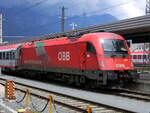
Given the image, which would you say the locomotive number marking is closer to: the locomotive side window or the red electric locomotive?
the red electric locomotive

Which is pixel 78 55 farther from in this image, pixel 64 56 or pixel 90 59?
pixel 64 56

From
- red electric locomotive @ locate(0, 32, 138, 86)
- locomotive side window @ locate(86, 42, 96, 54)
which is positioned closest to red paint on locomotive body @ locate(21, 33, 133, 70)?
red electric locomotive @ locate(0, 32, 138, 86)

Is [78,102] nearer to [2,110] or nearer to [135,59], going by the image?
[2,110]

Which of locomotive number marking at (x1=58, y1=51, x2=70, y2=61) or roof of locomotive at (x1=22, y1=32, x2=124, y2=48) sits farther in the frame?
locomotive number marking at (x1=58, y1=51, x2=70, y2=61)

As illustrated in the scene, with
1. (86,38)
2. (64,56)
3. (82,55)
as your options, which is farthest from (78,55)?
(64,56)

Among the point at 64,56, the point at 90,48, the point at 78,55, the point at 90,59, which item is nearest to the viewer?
the point at 90,59

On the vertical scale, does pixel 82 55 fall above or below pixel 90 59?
above

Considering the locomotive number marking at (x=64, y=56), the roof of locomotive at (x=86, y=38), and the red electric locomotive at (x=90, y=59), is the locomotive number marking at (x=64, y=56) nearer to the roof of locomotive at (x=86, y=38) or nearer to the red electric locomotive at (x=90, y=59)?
the red electric locomotive at (x=90, y=59)

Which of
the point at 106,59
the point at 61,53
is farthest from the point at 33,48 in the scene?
the point at 106,59

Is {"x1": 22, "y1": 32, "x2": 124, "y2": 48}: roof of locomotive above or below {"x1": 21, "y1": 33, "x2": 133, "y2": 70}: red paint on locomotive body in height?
above

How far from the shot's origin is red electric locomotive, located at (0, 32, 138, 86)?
1540 cm

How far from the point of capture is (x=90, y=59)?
15953mm

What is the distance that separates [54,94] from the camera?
15.3 m

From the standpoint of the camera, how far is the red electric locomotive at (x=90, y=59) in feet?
50.5
